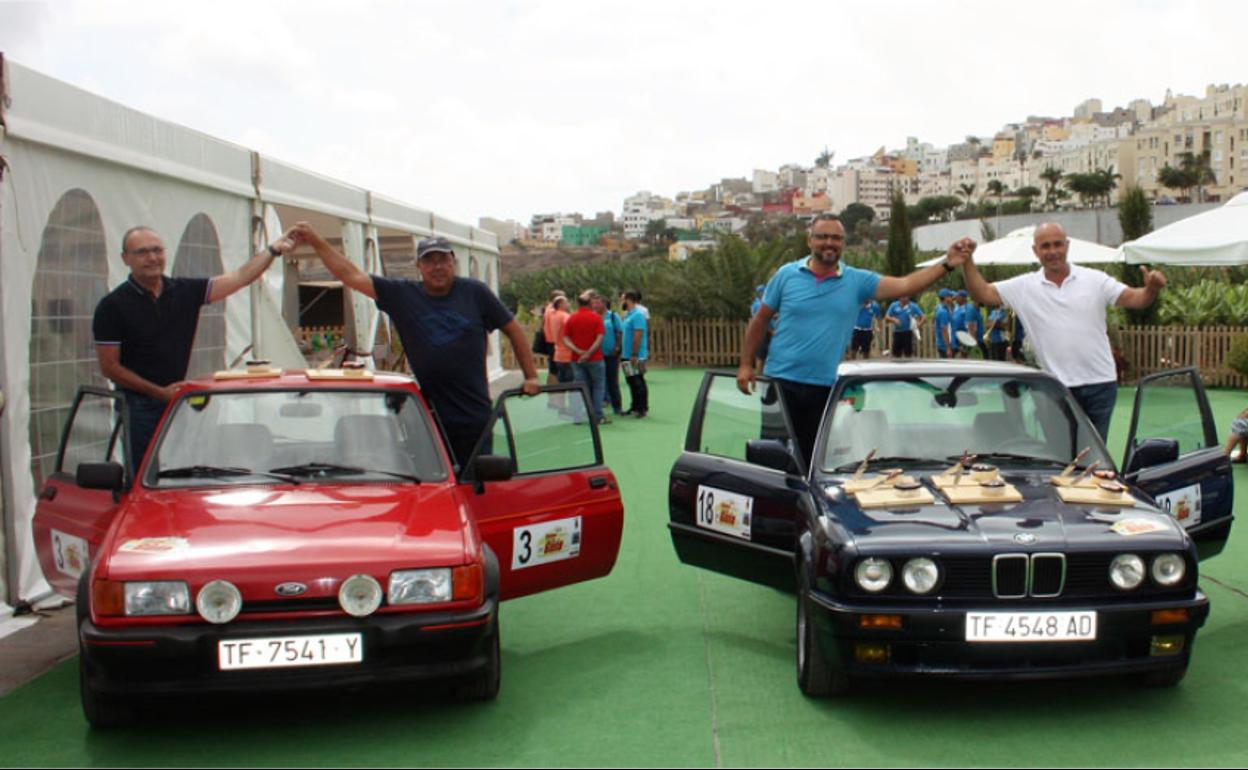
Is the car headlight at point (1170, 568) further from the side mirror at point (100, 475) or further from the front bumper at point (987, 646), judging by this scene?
the side mirror at point (100, 475)

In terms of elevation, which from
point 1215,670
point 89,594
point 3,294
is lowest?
point 1215,670

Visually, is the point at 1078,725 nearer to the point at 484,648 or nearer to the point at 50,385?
the point at 484,648

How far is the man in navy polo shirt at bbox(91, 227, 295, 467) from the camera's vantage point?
6.52 meters

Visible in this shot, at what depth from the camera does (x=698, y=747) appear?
4.78 metres

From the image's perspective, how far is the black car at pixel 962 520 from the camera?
4879 mm

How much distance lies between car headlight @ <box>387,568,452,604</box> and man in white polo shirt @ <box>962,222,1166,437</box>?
3.54 meters

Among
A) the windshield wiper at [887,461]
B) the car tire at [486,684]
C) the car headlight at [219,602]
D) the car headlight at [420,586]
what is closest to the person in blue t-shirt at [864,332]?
the windshield wiper at [887,461]

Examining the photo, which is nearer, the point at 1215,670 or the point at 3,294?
the point at 1215,670

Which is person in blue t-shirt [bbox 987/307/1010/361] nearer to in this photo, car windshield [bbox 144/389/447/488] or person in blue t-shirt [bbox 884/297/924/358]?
person in blue t-shirt [bbox 884/297/924/358]

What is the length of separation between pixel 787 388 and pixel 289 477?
266 cm

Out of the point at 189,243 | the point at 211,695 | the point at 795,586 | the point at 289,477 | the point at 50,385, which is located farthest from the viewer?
the point at 189,243

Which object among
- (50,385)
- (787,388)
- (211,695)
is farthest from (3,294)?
(787,388)

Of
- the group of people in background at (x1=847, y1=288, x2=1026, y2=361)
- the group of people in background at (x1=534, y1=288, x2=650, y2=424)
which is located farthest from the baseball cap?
the group of people in background at (x1=847, y1=288, x2=1026, y2=361)

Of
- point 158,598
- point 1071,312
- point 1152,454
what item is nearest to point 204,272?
point 158,598
